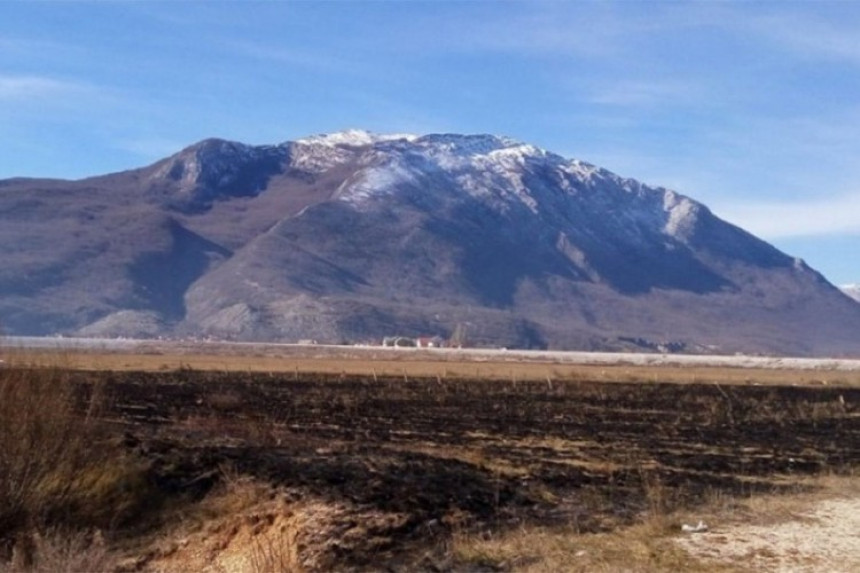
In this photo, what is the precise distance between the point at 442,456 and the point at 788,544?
31.3 feet

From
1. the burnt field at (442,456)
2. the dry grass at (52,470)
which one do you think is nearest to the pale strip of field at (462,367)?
the burnt field at (442,456)

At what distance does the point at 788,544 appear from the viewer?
55.9 feet

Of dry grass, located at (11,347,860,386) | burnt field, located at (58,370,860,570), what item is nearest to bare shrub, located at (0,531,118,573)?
burnt field, located at (58,370,860,570)

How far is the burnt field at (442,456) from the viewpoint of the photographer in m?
17.5

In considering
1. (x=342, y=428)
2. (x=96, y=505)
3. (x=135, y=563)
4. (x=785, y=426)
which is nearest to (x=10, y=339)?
(x=96, y=505)

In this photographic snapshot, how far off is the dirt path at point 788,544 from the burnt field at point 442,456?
1.55 meters

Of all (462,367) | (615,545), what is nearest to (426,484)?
(615,545)

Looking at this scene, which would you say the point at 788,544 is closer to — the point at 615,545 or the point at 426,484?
the point at 615,545

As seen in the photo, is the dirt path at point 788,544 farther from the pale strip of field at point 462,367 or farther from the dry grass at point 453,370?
the dry grass at point 453,370

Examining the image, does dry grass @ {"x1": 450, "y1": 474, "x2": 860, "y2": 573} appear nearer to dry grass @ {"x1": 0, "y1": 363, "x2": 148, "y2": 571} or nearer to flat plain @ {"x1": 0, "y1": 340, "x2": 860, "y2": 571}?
flat plain @ {"x1": 0, "y1": 340, "x2": 860, "y2": 571}

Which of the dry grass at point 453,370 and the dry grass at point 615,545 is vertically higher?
the dry grass at point 453,370

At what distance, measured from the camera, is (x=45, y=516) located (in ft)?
56.5

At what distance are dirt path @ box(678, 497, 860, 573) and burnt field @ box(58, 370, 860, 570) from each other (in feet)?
5.09

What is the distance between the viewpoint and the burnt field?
57.4 ft
